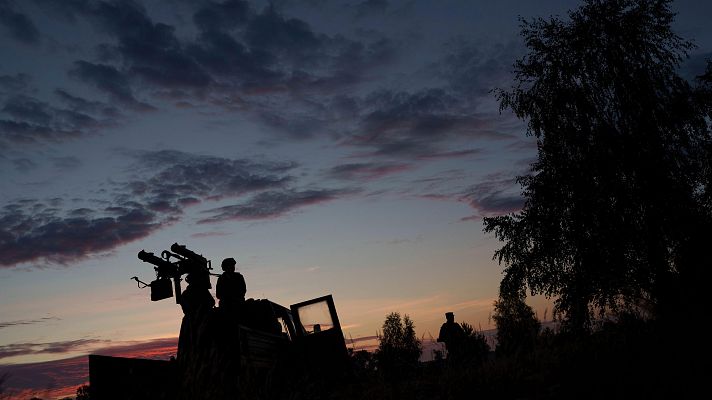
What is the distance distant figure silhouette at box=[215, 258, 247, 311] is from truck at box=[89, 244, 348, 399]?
0.26 meters

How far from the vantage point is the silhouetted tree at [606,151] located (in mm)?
17422

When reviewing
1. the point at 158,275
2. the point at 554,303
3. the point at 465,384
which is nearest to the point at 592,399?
the point at 465,384

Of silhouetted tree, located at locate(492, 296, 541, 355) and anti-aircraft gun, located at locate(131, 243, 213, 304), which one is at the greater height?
anti-aircraft gun, located at locate(131, 243, 213, 304)

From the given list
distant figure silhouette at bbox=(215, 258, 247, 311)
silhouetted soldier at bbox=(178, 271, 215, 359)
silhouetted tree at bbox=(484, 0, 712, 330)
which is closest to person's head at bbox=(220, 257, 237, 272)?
distant figure silhouette at bbox=(215, 258, 247, 311)

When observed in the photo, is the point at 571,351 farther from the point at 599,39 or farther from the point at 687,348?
the point at 599,39

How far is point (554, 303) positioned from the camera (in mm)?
20188

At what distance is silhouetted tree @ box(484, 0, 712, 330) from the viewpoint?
1742cm

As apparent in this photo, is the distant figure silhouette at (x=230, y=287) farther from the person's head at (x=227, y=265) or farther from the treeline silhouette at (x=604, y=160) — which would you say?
the treeline silhouette at (x=604, y=160)

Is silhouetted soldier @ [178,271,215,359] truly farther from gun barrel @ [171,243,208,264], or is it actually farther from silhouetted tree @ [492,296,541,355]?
silhouetted tree @ [492,296,541,355]

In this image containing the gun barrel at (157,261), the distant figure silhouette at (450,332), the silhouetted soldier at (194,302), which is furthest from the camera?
the distant figure silhouette at (450,332)

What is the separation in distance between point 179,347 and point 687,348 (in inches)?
298

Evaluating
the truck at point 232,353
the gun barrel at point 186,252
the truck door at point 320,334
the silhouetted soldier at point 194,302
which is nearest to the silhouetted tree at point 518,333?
the truck at point 232,353

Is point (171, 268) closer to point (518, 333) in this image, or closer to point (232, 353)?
point (232, 353)

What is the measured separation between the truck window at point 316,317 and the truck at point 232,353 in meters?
0.02
